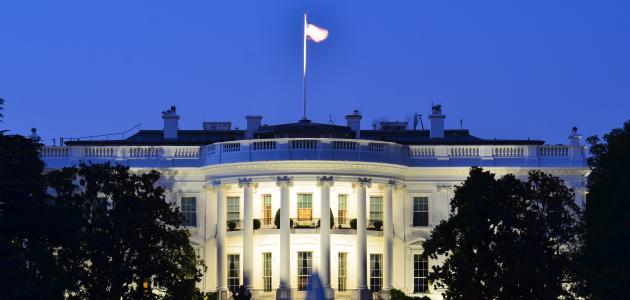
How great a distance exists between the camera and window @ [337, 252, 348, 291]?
9238cm

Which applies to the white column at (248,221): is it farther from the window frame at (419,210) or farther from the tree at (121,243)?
the tree at (121,243)

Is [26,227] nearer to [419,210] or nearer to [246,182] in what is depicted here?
[246,182]

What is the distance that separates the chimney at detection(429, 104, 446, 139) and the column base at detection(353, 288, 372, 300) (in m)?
13.0

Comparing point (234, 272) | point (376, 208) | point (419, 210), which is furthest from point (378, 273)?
point (234, 272)

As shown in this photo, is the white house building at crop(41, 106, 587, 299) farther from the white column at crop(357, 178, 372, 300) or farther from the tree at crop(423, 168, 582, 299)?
the tree at crop(423, 168, 582, 299)

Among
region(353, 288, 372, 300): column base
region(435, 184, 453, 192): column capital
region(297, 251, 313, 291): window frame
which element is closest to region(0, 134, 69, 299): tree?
region(297, 251, 313, 291): window frame

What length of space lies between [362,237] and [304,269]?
11.8 ft

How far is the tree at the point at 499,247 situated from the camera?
76.1 metres

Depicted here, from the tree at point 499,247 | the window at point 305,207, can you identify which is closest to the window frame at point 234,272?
the window at point 305,207

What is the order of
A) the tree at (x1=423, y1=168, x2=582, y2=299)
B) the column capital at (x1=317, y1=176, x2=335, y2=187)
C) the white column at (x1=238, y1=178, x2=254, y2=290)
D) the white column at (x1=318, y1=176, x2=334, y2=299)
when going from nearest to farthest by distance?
the tree at (x1=423, y1=168, x2=582, y2=299), the white column at (x1=318, y1=176, x2=334, y2=299), the column capital at (x1=317, y1=176, x2=335, y2=187), the white column at (x1=238, y1=178, x2=254, y2=290)

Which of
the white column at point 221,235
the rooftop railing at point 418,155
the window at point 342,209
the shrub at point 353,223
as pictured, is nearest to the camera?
→ the white column at point 221,235

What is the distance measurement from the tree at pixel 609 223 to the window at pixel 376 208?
20073 millimetres

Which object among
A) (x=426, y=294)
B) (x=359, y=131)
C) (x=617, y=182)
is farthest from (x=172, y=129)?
(x=617, y=182)

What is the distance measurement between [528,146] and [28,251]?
102 feet
